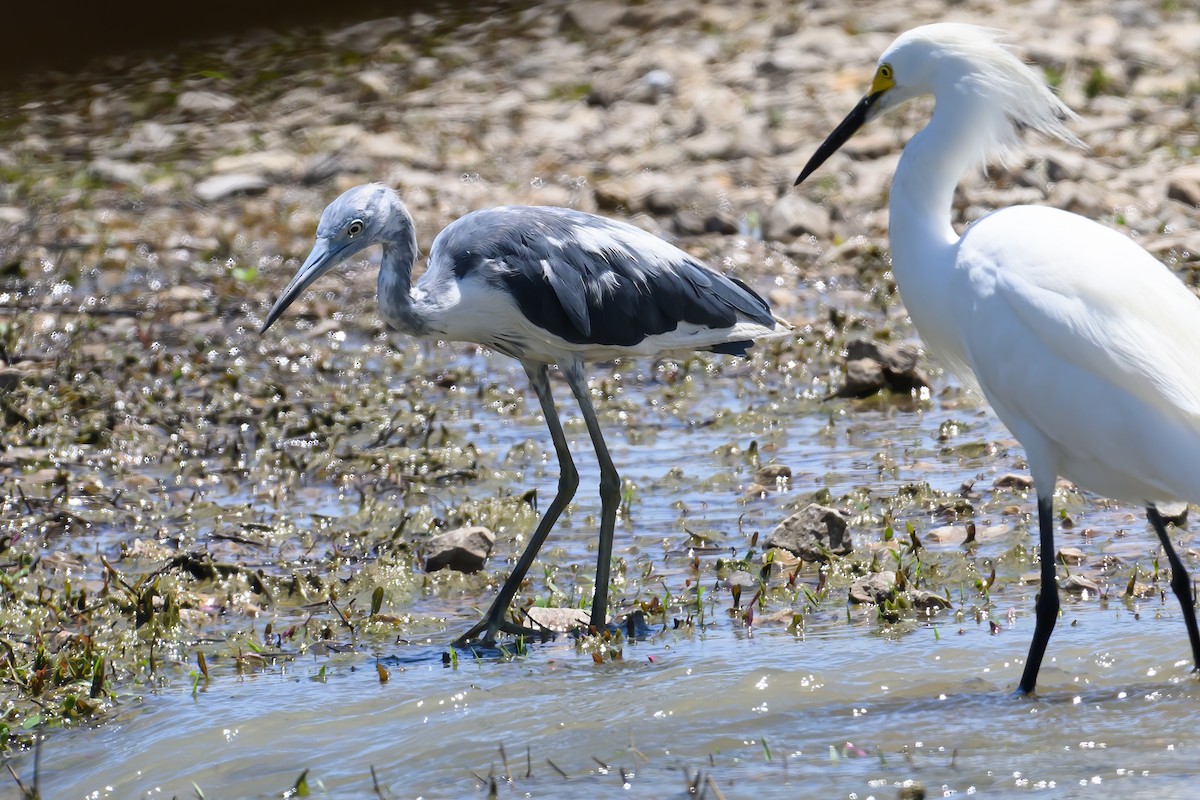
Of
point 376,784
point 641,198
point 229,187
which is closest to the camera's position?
point 376,784

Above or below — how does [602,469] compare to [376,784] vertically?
above

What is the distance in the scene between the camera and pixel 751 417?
260 inches

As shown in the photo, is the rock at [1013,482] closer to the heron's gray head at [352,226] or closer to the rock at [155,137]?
the heron's gray head at [352,226]

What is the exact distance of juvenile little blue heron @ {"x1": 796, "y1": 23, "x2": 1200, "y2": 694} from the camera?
3.61m

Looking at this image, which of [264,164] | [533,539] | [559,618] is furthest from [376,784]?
[264,164]

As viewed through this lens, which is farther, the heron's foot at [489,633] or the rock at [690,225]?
the rock at [690,225]

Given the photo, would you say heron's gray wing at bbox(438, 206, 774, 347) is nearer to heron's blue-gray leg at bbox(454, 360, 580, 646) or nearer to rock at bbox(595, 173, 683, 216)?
heron's blue-gray leg at bbox(454, 360, 580, 646)

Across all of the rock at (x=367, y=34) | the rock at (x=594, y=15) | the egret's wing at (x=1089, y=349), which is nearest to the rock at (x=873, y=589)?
the egret's wing at (x=1089, y=349)

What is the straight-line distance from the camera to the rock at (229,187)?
395 inches

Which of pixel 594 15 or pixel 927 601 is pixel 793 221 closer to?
pixel 927 601

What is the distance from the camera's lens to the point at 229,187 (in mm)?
10094

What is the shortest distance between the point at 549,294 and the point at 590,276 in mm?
186

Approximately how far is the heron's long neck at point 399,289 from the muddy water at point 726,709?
3.08 ft

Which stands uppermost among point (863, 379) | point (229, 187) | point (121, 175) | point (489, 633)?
point (121, 175)
